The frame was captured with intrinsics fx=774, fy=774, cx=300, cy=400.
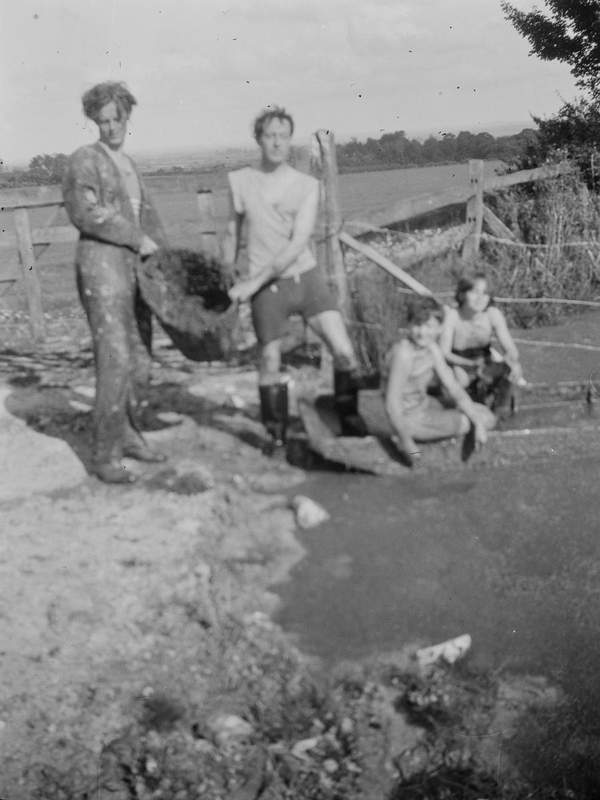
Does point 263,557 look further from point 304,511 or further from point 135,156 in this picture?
point 135,156

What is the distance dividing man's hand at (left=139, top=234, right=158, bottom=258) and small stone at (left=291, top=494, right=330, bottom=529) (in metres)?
1.79

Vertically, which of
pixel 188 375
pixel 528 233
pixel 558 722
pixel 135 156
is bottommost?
pixel 558 722

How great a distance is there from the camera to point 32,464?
5.38m

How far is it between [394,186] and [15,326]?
25.3 metres

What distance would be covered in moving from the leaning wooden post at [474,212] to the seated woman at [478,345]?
4.00 meters

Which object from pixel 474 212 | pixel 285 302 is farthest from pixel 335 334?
pixel 474 212

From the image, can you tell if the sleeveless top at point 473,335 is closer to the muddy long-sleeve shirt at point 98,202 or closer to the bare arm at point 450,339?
the bare arm at point 450,339

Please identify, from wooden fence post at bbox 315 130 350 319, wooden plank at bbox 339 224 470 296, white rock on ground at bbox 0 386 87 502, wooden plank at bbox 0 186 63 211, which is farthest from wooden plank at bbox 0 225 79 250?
wooden plank at bbox 339 224 470 296

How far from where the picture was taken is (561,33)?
13562 mm

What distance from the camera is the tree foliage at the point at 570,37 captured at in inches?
516

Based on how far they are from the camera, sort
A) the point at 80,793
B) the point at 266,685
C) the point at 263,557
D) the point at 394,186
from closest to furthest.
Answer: the point at 80,793, the point at 266,685, the point at 263,557, the point at 394,186

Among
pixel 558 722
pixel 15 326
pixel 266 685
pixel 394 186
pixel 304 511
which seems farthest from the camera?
pixel 394 186

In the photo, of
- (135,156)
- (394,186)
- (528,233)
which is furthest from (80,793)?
(394,186)

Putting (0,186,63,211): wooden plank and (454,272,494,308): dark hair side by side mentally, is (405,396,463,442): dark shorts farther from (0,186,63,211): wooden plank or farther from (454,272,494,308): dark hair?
(0,186,63,211): wooden plank
